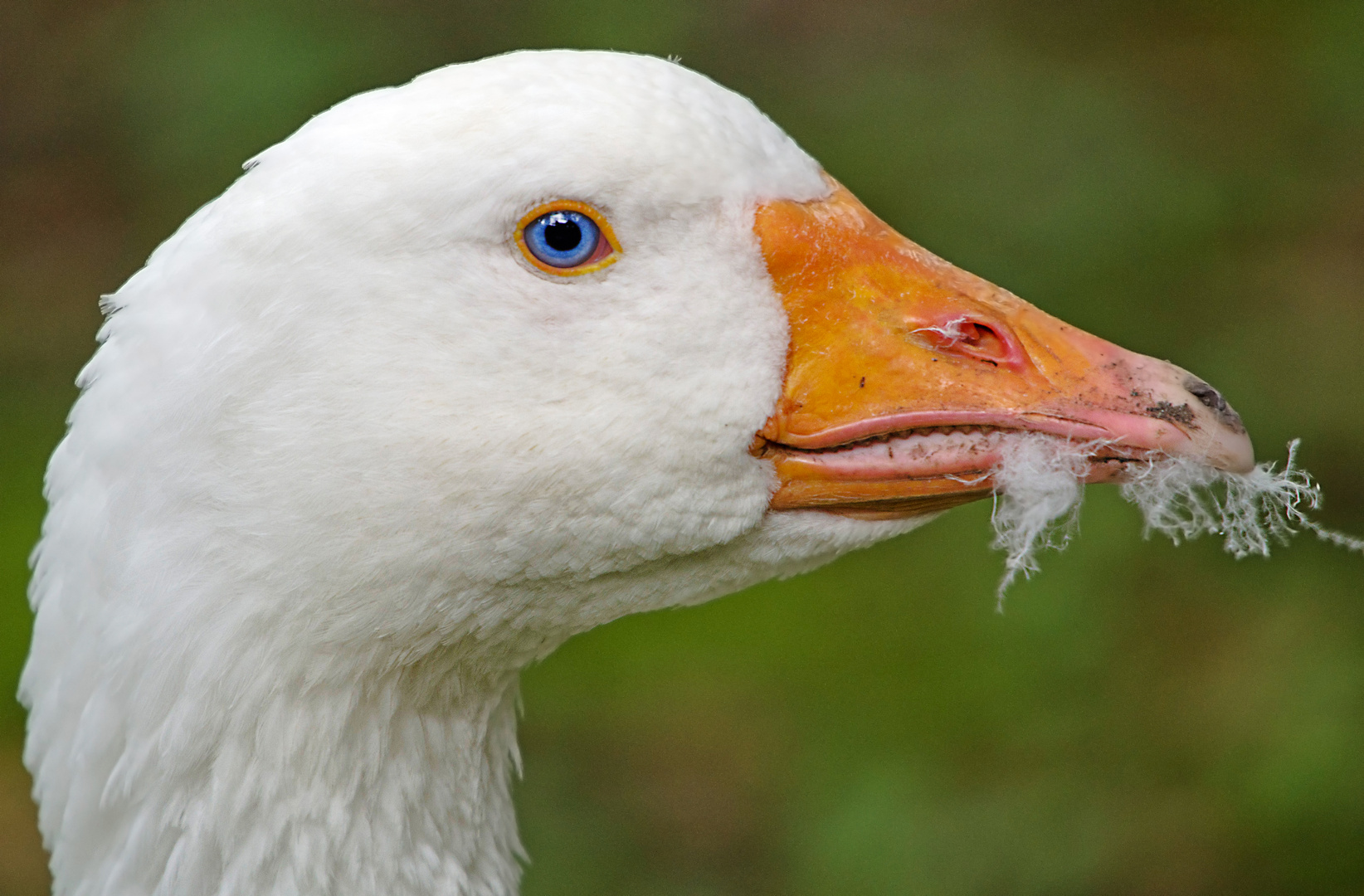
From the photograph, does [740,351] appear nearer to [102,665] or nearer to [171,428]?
[171,428]

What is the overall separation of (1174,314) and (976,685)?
2346mm

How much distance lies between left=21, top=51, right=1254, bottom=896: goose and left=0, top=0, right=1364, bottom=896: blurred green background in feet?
9.74

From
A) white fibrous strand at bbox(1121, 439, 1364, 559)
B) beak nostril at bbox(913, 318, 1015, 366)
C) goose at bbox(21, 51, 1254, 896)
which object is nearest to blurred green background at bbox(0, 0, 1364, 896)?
white fibrous strand at bbox(1121, 439, 1364, 559)

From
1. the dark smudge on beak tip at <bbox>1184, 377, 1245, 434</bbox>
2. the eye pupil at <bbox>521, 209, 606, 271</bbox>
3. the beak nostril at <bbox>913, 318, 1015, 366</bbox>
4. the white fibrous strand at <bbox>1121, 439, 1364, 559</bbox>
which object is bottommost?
the white fibrous strand at <bbox>1121, 439, 1364, 559</bbox>

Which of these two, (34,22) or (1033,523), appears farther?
(34,22)

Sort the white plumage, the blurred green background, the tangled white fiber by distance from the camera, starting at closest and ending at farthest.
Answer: the white plumage → the tangled white fiber → the blurred green background

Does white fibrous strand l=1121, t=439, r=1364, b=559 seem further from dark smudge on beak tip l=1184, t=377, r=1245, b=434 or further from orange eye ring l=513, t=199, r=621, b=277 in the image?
orange eye ring l=513, t=199, r=621, b=277

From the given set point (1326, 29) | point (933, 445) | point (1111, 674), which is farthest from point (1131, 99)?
point (933, 445)

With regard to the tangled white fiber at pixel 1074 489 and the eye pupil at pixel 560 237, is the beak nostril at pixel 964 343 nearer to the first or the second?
the tangled white fiber at pixel 1074 489

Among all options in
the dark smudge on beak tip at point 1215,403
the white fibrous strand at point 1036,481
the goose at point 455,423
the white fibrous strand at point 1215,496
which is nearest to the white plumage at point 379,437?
the goose at point 455,423

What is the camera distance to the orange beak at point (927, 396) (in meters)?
2.47

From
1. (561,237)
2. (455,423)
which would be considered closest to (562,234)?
(561,237)

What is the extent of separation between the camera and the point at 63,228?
8.05 meters

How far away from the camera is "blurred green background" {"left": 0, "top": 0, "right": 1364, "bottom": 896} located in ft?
17.5
